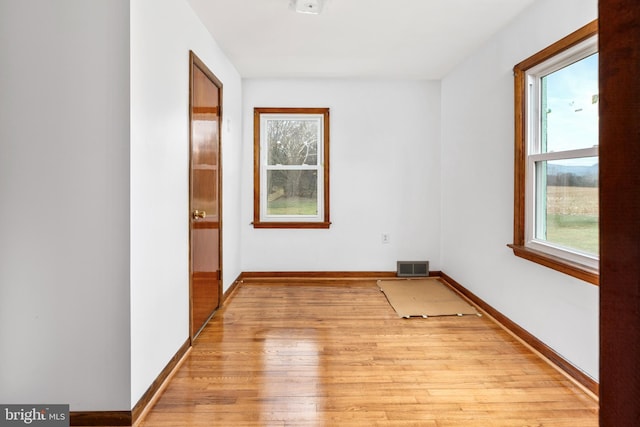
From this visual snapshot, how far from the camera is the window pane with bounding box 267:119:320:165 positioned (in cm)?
461

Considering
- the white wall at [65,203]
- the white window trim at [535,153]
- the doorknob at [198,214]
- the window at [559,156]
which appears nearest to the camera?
the white wall at [65,203]

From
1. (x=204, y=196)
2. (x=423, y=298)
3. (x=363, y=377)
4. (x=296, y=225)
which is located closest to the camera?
(x=363, y=377)

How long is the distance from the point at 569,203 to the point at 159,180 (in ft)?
Result: 8.26

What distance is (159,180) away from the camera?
2.12m

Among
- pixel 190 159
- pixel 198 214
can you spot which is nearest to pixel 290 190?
pixel 198 214

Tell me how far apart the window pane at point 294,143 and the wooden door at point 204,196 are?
1.26 metres

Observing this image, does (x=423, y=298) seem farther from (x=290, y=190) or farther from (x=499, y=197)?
(x=290, y=190)

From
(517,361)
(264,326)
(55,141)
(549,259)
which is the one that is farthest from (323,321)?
(55,141)

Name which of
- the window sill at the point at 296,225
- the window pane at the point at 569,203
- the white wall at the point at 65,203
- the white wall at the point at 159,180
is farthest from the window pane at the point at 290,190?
the white wall at the point at 65,203

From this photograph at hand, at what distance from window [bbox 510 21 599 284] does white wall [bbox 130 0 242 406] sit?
238cm

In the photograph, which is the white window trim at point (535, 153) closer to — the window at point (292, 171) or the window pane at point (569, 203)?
the window pane at point (569, 203)

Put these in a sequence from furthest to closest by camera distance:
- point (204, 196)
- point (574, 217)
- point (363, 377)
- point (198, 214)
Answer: point (204, 196) < point (198, 214) < point (574, 217) < point (363, 377)

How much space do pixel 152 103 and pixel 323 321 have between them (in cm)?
213

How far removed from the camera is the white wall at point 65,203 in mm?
1715
